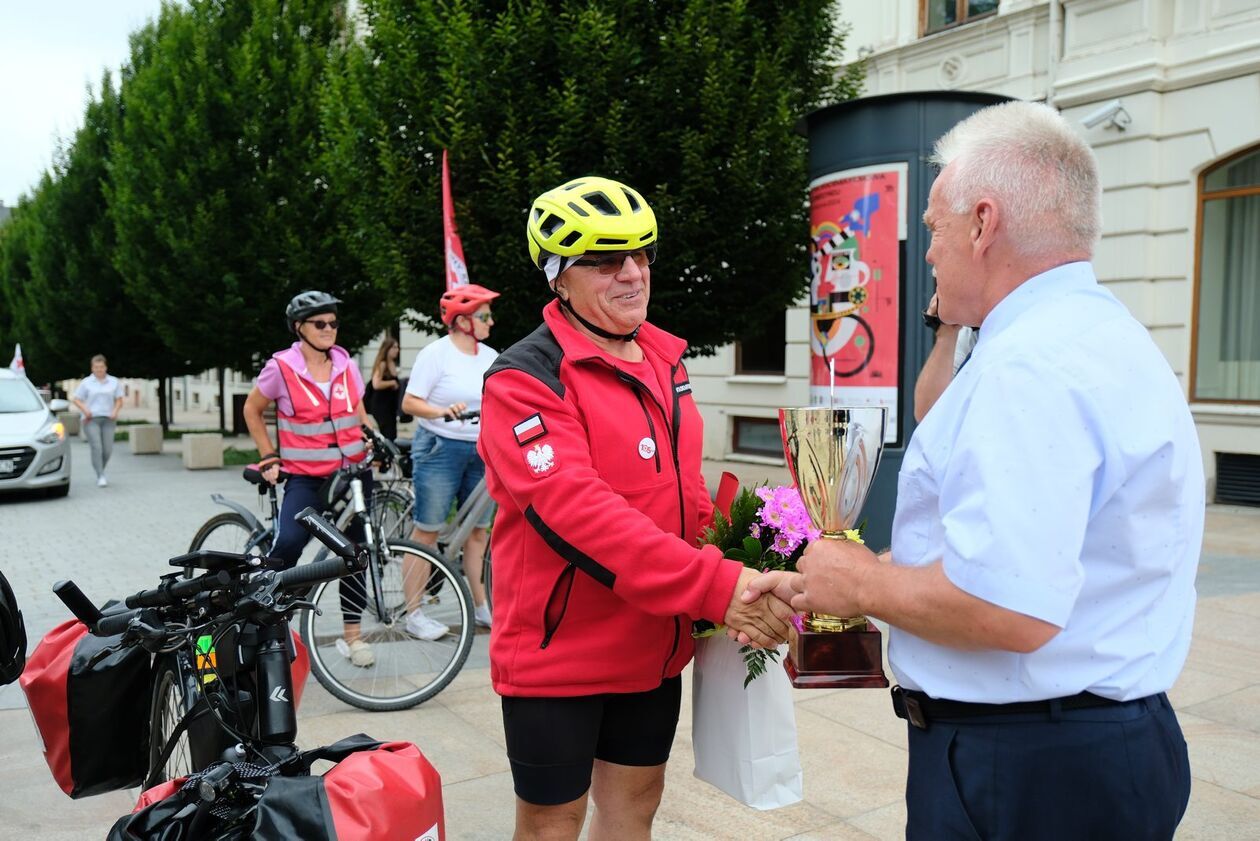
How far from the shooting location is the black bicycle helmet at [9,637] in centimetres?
295

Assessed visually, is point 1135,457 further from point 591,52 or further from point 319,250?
point 319,250

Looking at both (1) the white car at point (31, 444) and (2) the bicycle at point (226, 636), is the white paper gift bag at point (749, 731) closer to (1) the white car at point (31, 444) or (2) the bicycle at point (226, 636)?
(2) the bicycle at point (226, 636)

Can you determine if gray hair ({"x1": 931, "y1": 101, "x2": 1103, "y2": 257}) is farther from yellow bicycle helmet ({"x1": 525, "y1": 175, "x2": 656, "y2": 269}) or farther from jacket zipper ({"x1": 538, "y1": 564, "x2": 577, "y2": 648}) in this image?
jacket zipper ({"x1": 538, "y1": 564, "x2": 577, "y2": 648})

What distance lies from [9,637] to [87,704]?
0.43 meters

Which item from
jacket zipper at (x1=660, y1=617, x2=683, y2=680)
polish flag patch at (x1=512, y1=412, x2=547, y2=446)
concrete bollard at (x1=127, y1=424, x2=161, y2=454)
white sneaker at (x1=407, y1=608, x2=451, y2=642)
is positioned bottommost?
concrete bollard at (x1=127, y1=424, x2=161, y2=454)

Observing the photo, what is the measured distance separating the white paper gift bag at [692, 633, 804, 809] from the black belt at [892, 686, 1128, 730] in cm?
62

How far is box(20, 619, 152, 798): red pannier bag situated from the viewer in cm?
274

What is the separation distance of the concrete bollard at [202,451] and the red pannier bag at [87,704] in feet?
51.8

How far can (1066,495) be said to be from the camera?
1422 millimetres

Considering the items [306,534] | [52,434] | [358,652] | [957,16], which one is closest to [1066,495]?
[358,652]

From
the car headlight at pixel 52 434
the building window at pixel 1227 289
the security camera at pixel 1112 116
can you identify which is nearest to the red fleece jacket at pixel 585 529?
the security camera at pixel 1112 116

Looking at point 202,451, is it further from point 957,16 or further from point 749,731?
point 749,731

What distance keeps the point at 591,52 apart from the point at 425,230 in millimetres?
2169

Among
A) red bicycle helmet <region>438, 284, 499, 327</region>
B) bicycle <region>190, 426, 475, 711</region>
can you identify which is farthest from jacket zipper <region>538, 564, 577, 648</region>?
red bicycle helmet <region>438, 284, 499, 327</region>
